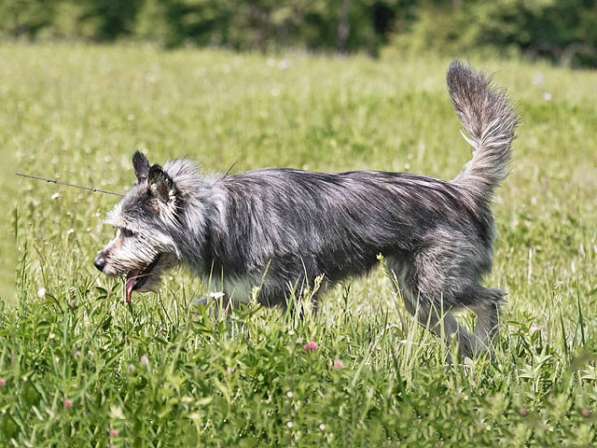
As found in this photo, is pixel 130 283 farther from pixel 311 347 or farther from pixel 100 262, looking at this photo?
pixel 311 347

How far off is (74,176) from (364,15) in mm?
41174

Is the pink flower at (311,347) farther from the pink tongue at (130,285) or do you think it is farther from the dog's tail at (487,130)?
the dog's tail at (487,130)

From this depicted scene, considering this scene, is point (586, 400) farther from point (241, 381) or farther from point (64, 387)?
point (64, 387)

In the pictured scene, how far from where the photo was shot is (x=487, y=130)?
470 centimetres

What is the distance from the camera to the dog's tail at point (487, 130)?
467 cm

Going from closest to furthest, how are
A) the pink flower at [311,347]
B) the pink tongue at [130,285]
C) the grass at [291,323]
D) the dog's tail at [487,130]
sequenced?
1. the grass at [291,323]
2. the pink flower at [311,347]
3. the pink tongue at [130,285]
4. the dog's tail at [487,130]

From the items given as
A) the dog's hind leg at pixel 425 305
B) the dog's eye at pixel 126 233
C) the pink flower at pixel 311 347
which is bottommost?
the dog's hind leg at pixel 425 305

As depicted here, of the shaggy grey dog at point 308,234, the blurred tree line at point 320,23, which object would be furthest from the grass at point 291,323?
the blurred tree line at point 320,23

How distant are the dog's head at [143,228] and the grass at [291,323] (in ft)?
0.53

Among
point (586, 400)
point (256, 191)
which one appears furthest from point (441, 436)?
point (256, 191)

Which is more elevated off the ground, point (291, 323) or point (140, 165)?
point (140, 165)

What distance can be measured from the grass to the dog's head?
16 cm

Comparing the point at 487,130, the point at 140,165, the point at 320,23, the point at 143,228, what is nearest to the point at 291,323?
the point at 143,228

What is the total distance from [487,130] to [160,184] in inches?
74.2
